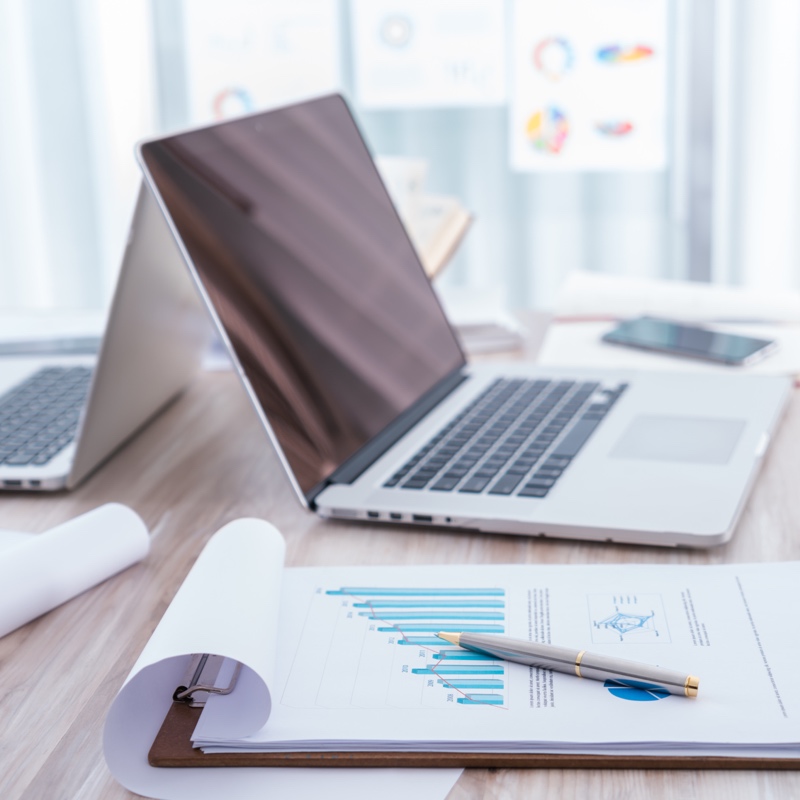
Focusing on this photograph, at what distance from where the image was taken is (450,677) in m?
0.50

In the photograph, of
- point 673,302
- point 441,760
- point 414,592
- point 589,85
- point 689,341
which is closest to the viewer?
point 441,760

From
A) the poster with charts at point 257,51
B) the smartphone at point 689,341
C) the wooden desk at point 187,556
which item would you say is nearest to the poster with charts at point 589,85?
the poster with charts at point 257,51

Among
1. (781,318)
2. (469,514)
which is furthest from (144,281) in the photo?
(781,318)

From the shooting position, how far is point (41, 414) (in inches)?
35.1

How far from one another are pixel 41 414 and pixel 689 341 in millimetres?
634

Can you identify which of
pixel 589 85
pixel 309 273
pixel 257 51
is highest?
pixel 257 51

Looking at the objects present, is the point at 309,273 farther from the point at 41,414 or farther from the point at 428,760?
the point at 428,760

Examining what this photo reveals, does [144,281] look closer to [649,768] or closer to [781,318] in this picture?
[649,768]

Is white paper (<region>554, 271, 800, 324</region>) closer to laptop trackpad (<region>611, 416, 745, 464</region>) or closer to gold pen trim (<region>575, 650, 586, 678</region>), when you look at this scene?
laptop trackpad (<region>611, 416, 745, 464</region>)

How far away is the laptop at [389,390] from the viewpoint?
68cm

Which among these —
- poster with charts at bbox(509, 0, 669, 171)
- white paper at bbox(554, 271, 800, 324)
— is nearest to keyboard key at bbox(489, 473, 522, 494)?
white paper at bbox(554, 271, 800, 324)

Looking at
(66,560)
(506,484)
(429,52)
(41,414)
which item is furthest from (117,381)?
(429,52)

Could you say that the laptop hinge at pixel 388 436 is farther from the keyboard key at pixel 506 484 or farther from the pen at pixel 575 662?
A: the pen at pixel 575 662

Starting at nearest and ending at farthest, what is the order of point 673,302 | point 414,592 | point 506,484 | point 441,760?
point 441,760 < point 414,592 < point 506,484 < point 673,302
